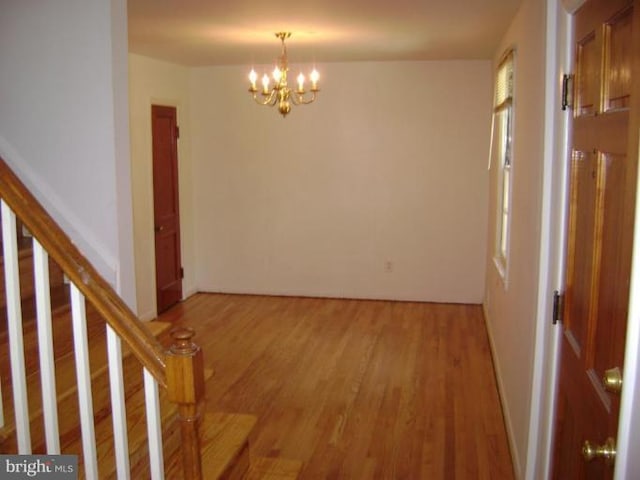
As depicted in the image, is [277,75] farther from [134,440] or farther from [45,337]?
[45,337]

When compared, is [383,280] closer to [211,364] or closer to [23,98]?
[211,364]

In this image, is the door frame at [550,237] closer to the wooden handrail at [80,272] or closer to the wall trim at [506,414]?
the wall trim at [506,414]

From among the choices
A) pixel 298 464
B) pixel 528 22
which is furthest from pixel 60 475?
pixel 528 22

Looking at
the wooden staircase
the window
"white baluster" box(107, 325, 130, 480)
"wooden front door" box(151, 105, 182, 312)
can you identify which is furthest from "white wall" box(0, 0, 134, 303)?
"wooden front door" box(151, 105, 182, 312)

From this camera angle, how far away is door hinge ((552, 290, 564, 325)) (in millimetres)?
2207

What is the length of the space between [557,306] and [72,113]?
2.24 metres

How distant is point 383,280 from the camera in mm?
6875

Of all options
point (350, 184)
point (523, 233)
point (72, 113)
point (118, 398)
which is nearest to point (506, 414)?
point (523, 233)

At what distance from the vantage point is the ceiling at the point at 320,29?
3.77 m

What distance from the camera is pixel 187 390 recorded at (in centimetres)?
174

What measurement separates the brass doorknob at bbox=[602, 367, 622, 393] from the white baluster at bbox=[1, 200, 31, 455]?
1478mm

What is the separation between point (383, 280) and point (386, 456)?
343cm

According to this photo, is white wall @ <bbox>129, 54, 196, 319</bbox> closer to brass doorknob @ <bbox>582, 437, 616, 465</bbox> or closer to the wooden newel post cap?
the wooden newel post cap

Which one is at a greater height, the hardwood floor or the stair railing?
the stair railing
